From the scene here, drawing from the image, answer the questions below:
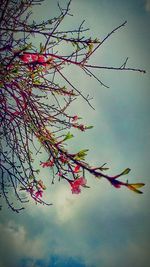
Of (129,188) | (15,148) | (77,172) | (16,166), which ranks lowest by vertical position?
(129,188)

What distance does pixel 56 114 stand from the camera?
423cm

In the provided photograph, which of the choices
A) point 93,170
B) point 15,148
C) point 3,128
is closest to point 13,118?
point 3,128

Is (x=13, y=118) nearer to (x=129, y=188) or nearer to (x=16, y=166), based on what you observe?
(x=16, y=166)

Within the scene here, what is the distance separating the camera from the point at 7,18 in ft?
11.2

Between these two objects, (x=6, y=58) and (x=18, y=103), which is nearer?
(x=6, y=58)

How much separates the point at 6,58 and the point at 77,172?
63.3 inches

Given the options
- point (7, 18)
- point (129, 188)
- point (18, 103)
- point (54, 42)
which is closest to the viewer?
point (129, 188)

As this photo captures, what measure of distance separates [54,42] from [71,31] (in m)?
0.33

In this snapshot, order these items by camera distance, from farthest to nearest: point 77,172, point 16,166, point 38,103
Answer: point 38,103 → point 16,166 → point 77,172

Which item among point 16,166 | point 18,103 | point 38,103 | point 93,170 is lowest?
point 93,170

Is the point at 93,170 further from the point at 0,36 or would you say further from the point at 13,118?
the point at 13,118

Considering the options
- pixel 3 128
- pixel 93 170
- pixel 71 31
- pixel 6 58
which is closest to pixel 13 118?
pixel 3 128

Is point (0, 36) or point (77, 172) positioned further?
point (0, 36)

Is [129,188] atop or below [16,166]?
below
